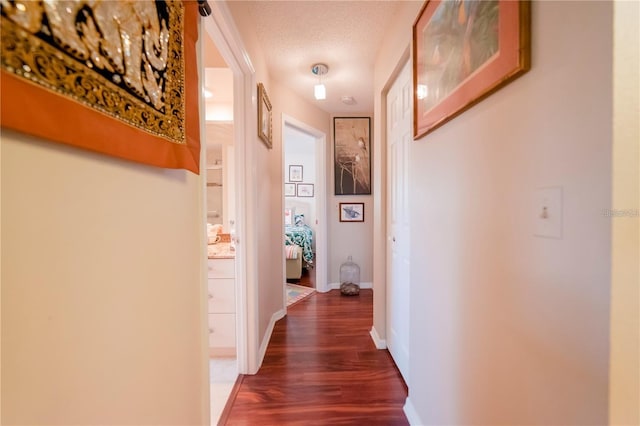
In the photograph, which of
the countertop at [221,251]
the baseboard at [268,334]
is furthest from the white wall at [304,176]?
the countertop at [221,251]

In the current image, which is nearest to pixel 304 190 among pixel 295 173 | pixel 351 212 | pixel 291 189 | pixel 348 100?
pixel 291 189

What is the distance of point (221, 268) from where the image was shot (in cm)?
194

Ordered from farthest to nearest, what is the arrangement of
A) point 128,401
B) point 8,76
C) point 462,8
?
1. point 462,8
2. point 128,401
3. point 8,76

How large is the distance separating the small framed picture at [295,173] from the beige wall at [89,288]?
555 cm

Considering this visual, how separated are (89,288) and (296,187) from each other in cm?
595

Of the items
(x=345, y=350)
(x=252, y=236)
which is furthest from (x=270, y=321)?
(x=252, y=236)

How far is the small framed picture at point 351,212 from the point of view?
3539 mm

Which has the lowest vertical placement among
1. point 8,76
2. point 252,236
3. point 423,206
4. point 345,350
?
point 345,350

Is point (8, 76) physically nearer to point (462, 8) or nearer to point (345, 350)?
point (462, 8)

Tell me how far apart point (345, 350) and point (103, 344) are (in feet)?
6.06

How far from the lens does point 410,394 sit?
140 cm

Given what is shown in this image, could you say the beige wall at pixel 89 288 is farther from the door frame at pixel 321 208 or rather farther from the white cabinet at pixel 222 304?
the door frame at pixel 321 208

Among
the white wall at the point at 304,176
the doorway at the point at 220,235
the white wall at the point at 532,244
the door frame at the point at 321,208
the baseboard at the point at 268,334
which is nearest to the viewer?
the white wall at the point at 532,244

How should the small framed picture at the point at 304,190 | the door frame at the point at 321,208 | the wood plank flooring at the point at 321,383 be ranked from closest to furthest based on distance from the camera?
1. the wood plank flooring at the point at 321,383
2. the door frame at the point at 321,208
3. the small framed picture at the point at 304,190
